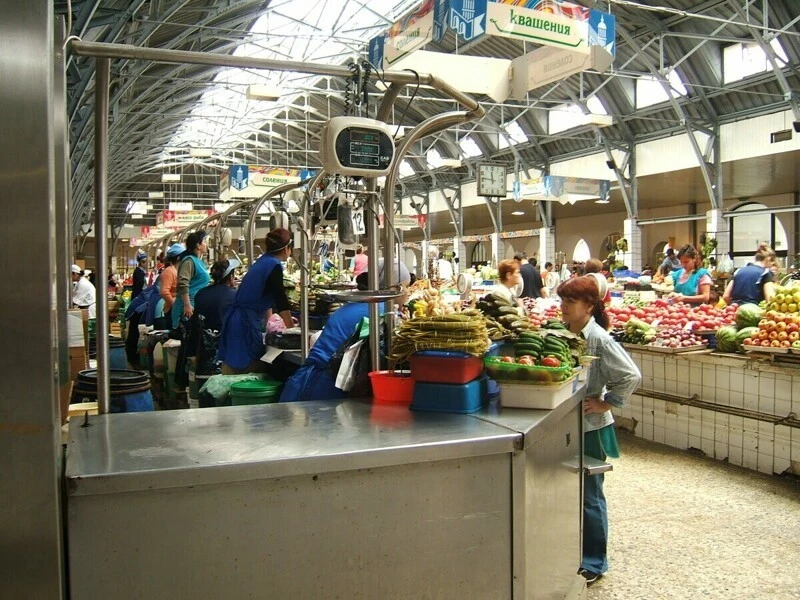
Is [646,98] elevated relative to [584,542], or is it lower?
elevated

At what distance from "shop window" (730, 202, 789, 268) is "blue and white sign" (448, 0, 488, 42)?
14.9 metres

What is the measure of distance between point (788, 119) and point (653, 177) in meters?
4.21

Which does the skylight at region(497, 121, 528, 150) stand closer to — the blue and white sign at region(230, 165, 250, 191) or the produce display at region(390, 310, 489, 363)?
the blue and white sign at region(230, 165, 250, 191)

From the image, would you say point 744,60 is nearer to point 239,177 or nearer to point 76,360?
point 239,177

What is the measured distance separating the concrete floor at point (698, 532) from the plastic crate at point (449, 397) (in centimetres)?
135

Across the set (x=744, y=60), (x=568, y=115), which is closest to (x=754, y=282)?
(x=744, y=60)

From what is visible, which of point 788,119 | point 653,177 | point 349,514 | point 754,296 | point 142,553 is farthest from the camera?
point 653,177

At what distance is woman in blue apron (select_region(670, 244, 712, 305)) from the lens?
7.89 metres

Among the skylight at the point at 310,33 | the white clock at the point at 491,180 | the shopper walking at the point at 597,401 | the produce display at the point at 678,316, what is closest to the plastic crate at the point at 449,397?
the shopper walking at the point at 597,401

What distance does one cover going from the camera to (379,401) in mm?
2652

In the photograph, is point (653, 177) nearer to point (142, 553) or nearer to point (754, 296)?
point (754, 296)

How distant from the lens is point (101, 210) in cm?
237

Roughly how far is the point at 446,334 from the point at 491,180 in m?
11.7

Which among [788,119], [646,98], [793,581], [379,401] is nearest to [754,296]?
[793,581]
